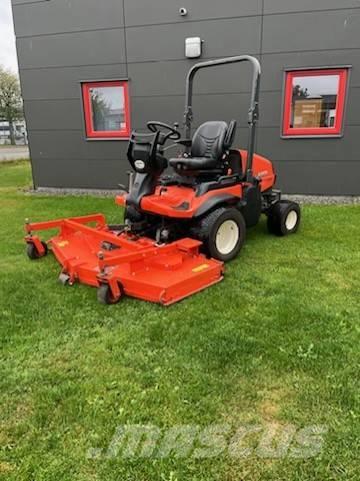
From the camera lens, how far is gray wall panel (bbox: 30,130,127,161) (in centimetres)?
752

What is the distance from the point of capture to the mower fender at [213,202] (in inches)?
145

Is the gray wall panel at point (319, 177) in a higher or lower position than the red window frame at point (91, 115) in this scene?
lower

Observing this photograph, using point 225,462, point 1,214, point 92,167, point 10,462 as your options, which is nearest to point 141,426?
point 225,462

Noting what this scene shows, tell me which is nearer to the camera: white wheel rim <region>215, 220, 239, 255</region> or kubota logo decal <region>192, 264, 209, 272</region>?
kubota logo decal <region>192, 264, 209, 272</region>

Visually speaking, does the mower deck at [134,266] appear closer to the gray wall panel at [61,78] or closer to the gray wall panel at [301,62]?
the gray wall panel at [301,62]

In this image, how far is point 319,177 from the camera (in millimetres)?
6680

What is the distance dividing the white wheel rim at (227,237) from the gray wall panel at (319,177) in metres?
3.27

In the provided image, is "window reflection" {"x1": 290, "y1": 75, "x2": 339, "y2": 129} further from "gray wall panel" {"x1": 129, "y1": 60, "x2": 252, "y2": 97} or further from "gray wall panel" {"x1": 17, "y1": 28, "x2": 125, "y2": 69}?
"gray wall panel" {"x1": 17, "y1": 28, "x2": 125, "y2": 69}

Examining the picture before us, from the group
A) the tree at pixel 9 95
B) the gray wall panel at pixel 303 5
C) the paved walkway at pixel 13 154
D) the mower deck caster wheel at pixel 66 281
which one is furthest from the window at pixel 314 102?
the tree at pixel 9 95

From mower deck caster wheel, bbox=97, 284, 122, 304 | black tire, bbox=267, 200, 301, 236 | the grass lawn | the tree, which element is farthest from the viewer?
the tree

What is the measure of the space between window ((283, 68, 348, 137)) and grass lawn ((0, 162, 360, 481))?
3599mm

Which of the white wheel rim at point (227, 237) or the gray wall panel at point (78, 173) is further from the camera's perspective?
the gray wall panel at point (78, 173)

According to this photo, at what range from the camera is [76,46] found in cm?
719

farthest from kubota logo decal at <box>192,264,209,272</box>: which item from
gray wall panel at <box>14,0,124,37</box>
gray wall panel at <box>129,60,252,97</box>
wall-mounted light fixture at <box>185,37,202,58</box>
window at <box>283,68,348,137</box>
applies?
gray wall panel at <box>14,0,124,37</box>
